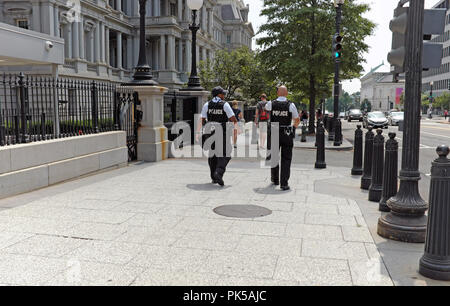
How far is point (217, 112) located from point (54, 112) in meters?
3.39

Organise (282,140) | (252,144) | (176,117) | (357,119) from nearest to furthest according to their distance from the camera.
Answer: (282,140)
(176,117)
(252,144)
(357,119)

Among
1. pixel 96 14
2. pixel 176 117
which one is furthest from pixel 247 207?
pixel 96 14

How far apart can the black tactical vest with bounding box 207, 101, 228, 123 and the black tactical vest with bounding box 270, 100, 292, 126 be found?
1.00 m

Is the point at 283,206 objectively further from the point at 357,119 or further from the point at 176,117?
the point at 357,119

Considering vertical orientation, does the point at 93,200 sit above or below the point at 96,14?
below

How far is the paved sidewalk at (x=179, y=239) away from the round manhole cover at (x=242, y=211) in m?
0.16

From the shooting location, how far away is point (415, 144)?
4.71 metres

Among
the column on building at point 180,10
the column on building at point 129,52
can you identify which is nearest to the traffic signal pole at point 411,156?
the column on building at point 129,52

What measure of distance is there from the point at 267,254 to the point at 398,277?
4.21 ft

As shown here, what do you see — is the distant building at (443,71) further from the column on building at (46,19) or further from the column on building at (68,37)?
the column on building at (46,19)

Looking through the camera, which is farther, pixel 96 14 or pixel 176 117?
pixel 96 14

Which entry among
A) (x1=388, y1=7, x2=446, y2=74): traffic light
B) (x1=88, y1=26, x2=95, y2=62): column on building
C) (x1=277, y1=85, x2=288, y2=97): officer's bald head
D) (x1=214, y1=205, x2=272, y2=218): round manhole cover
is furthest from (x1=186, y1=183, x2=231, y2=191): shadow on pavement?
(x1=88, y1=26, x2=95, y2=62): column on building

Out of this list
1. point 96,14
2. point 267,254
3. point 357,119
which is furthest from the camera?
point 357,119
